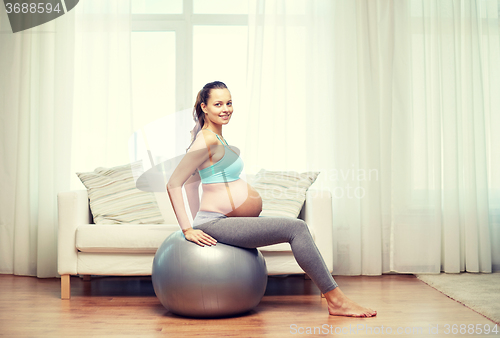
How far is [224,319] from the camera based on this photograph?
209 cm

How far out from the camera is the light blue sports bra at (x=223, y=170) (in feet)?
6.87

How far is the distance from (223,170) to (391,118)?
175cm

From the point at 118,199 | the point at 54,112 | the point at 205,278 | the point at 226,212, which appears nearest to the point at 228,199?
the point at 226,212

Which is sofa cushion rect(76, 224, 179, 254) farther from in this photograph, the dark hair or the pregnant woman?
the dark hair

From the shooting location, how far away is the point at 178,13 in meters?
3.55

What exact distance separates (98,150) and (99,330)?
1652 mm

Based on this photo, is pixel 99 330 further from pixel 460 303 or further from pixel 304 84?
pixel 304 84

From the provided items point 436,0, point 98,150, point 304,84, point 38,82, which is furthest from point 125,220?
point 436,0

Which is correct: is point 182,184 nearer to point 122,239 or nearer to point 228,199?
point 228,199

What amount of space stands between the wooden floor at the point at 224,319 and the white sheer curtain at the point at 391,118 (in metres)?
0.52

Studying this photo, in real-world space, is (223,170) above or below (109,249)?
above

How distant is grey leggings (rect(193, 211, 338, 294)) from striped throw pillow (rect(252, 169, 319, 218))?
0.71m
